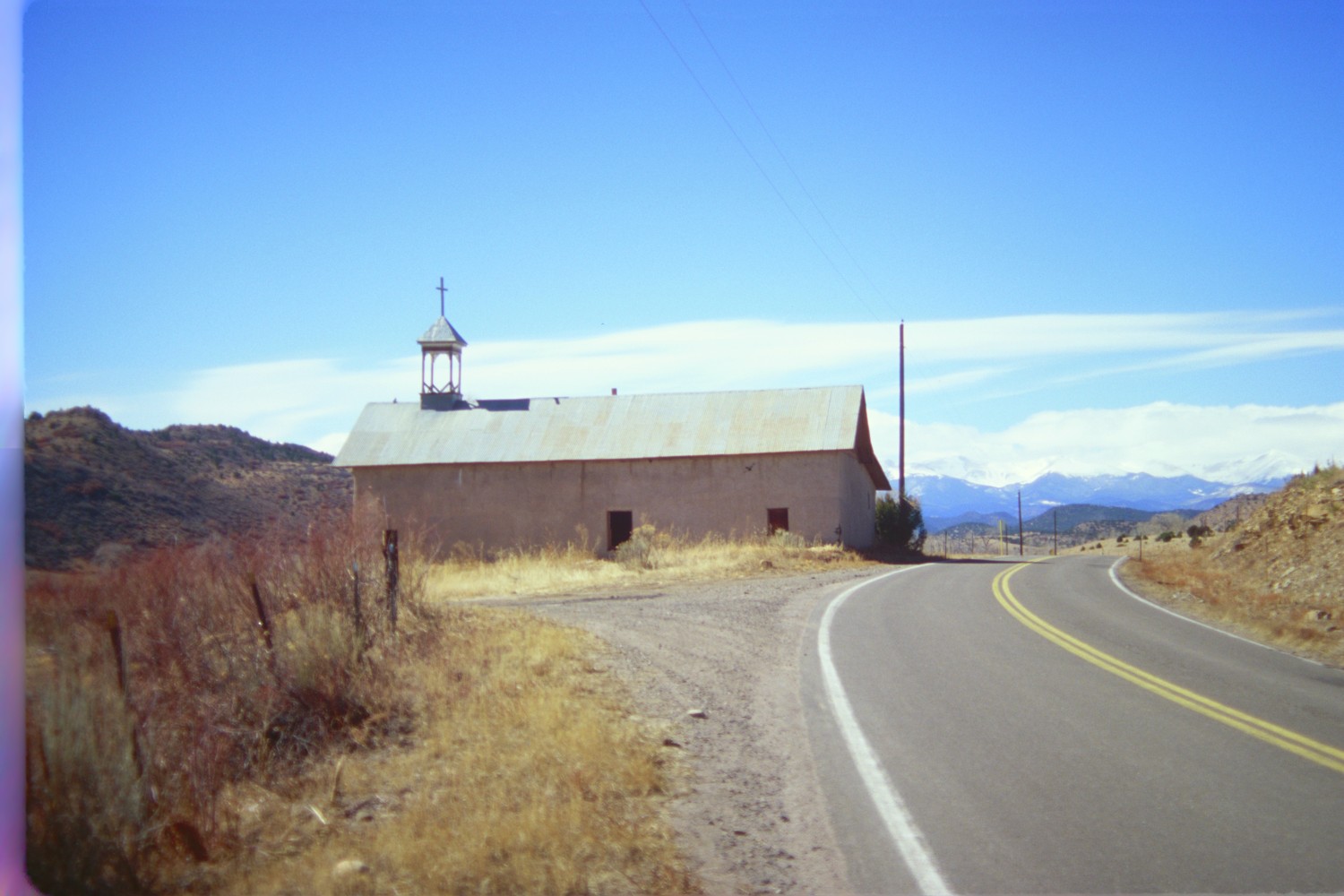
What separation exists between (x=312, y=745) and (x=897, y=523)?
3545cm

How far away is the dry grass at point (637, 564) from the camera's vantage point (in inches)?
934

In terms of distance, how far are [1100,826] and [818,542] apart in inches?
1079

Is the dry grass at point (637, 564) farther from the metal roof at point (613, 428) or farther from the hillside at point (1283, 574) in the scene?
the hillside at point (1283, 574)

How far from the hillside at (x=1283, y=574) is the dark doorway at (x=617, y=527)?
52.2 feet

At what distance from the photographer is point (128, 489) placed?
96.8 feet

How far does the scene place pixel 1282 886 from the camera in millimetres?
4910

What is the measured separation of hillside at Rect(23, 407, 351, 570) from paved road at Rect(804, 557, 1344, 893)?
6557 mm

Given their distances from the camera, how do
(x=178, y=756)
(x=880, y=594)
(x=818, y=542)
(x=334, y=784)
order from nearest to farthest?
(x=178, y=756)
(x=334, y=784)
(x=880, y=594)
(x=818, y=542)

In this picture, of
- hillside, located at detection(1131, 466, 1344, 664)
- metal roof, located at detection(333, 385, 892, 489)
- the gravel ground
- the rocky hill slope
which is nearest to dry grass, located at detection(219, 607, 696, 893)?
the gravel ground

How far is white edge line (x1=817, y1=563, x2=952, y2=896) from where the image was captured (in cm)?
510

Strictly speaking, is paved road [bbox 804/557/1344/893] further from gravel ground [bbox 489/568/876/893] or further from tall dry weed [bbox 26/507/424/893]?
tall dry weed [bbox 26/507/424/893]

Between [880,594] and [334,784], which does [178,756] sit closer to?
[334,784]

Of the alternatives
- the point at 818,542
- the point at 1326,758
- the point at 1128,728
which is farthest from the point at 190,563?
the point at 818,542

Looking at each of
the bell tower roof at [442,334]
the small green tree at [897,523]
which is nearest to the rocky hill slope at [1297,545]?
the small green tree at [897,523]
